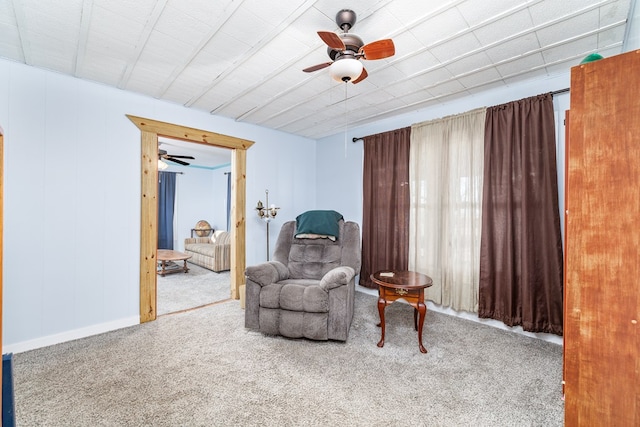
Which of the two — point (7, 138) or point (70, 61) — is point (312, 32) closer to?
point (70, 61)

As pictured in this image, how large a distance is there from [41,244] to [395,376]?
312 cm

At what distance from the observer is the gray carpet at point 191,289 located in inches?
139

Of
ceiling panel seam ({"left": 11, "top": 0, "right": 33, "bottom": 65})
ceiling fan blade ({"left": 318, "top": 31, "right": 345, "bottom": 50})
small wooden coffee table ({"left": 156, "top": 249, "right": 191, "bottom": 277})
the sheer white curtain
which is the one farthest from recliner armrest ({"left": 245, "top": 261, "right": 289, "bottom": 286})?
small wooden coffee table ({"left": 156, "top": 249, "right": 191, "bottom": 277})

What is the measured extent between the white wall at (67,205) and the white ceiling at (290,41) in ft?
0.82

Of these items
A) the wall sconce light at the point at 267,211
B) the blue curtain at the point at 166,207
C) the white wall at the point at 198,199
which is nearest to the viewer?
the wall sconce light at the point at 267,211

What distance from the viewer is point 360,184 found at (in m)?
4.09

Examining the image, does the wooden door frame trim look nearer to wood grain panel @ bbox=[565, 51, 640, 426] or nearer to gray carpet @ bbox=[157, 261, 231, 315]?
gray carpet @ bbox=[157, 261, 231, 315]

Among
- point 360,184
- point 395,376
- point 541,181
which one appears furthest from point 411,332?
point 360,184

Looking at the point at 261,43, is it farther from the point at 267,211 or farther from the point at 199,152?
the point at 199,152

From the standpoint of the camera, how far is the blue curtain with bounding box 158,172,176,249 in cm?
679

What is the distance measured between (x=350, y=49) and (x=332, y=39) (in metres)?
0.26

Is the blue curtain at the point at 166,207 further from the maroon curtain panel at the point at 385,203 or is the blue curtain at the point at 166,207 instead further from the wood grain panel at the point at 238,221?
the maroon curtain panel at the point at 385,203

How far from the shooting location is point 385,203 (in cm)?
370

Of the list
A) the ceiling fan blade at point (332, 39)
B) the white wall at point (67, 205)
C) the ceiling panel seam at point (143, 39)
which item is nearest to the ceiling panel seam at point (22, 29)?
the white wall at point (67, 205)
